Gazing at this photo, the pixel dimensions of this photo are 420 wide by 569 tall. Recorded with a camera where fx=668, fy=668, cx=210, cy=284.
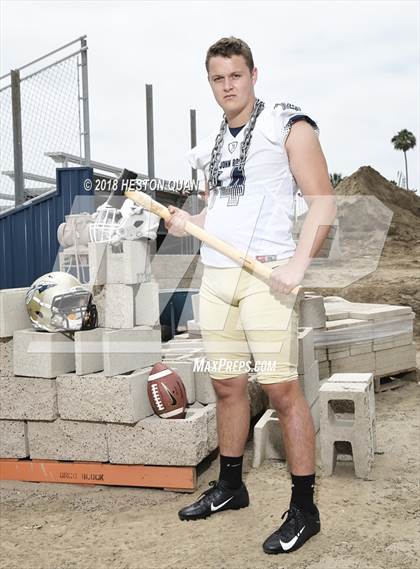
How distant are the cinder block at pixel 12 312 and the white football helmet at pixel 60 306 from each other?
0.55 feet

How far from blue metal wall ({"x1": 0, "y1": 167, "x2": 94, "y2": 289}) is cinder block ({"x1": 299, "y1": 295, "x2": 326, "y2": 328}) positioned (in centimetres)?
422

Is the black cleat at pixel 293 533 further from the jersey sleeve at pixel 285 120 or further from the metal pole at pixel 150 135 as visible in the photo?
the metal pole at pixel 150 135

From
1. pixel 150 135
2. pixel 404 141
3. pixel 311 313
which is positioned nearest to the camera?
pixel 311 313

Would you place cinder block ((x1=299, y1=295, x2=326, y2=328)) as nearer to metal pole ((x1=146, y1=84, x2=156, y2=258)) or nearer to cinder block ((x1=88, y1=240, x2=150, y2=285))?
cinder block ((x1=88, y1=240, x2=150, y2=285))

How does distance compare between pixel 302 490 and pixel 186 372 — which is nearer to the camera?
pixel 302 490

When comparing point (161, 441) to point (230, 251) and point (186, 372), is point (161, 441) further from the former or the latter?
point (230, 251)

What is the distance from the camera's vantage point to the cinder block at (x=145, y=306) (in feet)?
16.4

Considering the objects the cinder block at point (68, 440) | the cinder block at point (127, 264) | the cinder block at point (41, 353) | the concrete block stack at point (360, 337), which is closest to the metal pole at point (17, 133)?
the concrete block stack at point (360, 337)

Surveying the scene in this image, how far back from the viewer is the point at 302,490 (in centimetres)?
344

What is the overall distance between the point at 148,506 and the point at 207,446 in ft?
2.01

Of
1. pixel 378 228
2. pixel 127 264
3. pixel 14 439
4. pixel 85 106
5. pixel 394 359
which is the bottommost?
pixel 14 439

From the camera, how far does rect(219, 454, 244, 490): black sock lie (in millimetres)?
3809

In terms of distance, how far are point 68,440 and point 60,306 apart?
3.36 ft

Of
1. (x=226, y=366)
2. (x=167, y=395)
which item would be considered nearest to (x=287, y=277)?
(x=226, y=366)
